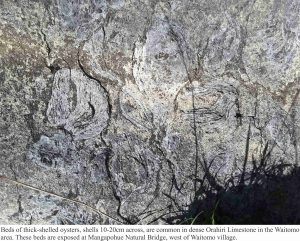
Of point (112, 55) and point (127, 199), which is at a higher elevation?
point (112, 55)

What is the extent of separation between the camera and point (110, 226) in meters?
2.12

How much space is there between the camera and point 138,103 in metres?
2.09

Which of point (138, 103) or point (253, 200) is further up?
point (138, 103)

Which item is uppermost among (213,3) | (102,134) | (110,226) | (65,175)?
(213,3)

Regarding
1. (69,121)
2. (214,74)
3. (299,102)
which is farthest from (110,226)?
(299,102)

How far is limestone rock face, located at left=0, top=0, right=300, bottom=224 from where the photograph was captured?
6.66 ft

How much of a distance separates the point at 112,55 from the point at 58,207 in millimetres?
677

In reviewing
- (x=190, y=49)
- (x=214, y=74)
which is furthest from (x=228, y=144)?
(x=190, y=49)

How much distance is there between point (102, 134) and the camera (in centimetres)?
210

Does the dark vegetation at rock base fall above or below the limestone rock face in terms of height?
below

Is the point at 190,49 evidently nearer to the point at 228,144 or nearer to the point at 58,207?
the point at 228,144

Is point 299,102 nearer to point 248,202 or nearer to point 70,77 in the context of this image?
point 248,202

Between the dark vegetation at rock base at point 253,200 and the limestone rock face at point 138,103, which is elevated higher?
the limestone rock face at point 138,103

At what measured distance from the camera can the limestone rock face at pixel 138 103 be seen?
203cm
